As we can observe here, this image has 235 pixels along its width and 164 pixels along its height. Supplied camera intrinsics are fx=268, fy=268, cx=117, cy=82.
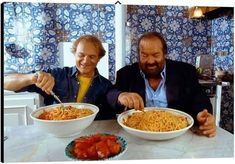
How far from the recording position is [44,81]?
919 mm

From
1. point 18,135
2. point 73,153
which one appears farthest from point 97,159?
point 18,135

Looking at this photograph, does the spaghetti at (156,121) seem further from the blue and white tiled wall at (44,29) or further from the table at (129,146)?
the blue and white tiled wall at (44,29)

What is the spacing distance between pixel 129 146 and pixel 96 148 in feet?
0.38

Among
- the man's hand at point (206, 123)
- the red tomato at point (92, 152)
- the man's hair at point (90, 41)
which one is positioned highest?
the man's hair at point (90, 41)

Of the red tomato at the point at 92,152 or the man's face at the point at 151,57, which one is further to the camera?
the man's face at the point at 151,57

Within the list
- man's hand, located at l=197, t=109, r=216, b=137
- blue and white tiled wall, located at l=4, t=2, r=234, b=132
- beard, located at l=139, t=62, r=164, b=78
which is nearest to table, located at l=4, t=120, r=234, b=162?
man's hand, located at l=197, t=109, r=216, b=137

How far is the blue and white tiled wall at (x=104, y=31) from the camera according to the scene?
902 mm

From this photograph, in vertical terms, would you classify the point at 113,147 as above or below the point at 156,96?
below

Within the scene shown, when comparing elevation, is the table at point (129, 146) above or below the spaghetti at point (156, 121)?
below

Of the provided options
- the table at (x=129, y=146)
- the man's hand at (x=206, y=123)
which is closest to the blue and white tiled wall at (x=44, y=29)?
the table at (x=129, y=146)

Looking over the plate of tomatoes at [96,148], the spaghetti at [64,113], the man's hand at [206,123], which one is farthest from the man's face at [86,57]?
the man's hand at [206,123]

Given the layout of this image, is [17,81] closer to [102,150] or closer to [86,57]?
[86,57]

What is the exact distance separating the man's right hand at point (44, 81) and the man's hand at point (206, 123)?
0.54 metres

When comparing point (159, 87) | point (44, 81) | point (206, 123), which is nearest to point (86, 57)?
point (44, 81)
